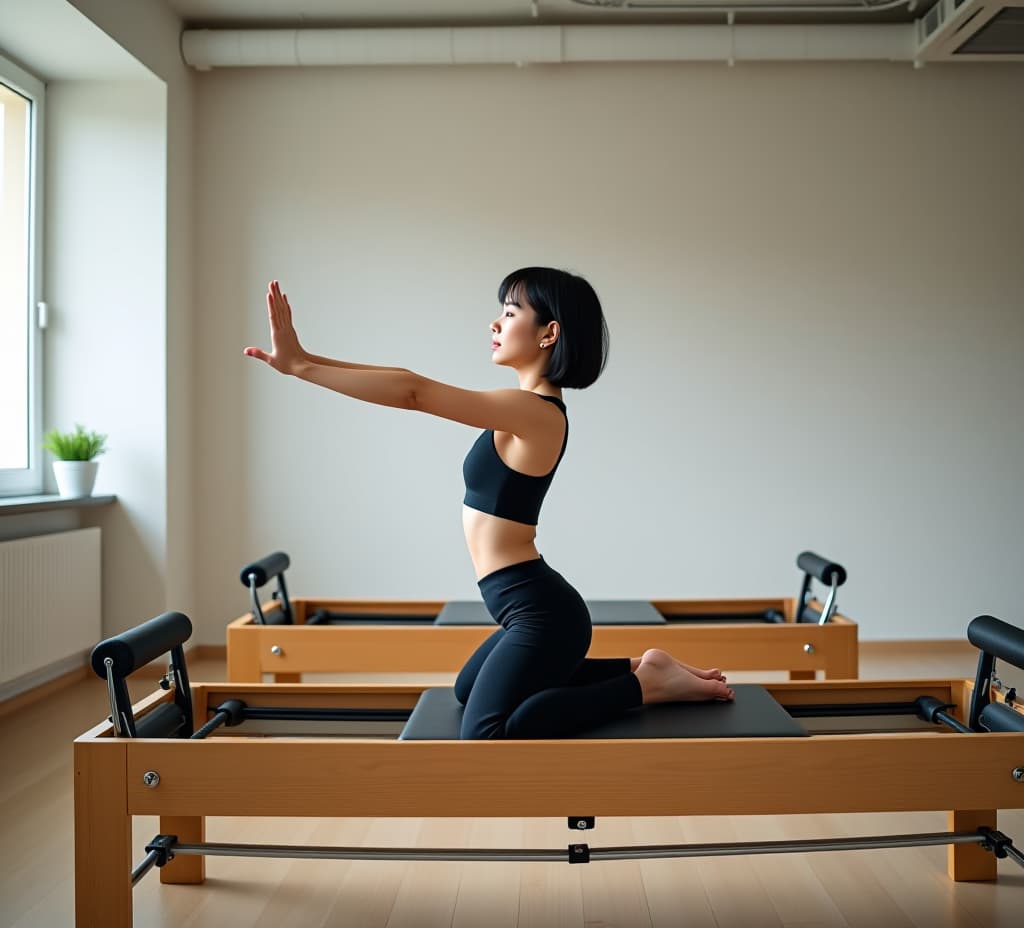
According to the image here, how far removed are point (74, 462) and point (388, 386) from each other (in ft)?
9.35

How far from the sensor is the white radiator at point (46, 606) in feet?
12.2

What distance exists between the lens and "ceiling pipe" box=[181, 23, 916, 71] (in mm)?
4664

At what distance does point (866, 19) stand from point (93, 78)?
3.48 metres

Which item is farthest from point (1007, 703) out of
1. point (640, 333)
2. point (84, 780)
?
point (640, 333)

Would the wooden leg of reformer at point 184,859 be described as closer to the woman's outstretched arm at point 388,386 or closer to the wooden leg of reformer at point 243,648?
the wooden leg of reformer at point 243,648

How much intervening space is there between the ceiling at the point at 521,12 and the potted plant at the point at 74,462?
78.5 inches

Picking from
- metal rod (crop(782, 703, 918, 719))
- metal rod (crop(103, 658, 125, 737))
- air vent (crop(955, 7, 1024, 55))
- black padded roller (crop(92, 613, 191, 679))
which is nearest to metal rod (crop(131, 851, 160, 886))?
metal rod (crop(103, 658, 125, 737))

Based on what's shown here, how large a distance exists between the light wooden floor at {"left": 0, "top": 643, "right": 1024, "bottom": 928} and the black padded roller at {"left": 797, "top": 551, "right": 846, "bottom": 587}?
2.29 ft

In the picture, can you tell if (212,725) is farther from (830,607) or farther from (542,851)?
(830,607)

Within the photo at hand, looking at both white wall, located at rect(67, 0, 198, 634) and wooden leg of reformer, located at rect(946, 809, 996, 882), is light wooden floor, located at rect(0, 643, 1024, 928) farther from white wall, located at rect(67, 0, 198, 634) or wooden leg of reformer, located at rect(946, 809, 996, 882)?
white wall, located at rect(67, 0, 198, 634)

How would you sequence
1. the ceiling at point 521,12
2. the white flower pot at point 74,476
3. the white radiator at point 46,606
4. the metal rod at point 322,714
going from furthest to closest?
the ceiling at point 521,12
the white flower pot at point 74,476
the white radiator at point 46,606
the metal rod at point 322,714

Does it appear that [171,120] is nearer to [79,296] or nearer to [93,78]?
[93,78]

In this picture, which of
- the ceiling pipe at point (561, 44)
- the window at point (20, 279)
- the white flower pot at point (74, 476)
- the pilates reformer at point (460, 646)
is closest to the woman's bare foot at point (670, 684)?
the pilates reformer at point (460, 646)

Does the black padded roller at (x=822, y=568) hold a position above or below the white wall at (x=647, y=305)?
below
